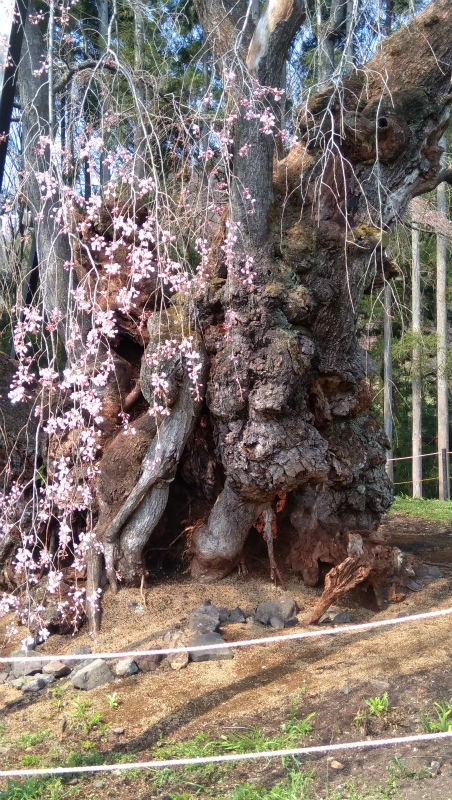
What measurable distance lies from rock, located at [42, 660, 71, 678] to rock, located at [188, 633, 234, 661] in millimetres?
864

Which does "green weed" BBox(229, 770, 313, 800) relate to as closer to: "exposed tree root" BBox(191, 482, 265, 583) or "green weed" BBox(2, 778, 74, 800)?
"green weed" BBox(2, 778, 74, 800)

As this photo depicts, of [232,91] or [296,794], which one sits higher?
[232,91]

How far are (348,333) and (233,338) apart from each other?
1091 mm

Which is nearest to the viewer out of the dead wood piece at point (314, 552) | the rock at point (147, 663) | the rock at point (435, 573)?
the rock at point (147, 663)

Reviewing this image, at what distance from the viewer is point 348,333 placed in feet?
16.9

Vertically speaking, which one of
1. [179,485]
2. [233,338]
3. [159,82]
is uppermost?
[159,82]

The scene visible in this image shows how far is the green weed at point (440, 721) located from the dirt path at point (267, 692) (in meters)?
0.04

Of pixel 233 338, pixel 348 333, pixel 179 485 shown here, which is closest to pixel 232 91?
pixel 233 338

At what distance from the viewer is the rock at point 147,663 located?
409 centimetres

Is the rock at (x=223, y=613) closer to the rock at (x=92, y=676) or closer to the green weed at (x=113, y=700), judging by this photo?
the rock at (x=92, y=676)

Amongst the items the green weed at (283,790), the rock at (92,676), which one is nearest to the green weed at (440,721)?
the green weed at (283,790)

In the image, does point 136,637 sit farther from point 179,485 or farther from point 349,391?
point 349,391

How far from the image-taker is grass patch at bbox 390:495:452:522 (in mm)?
9384

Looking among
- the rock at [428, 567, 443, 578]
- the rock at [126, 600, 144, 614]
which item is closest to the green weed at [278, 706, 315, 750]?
the rock at [126, 600, 144, 614]
